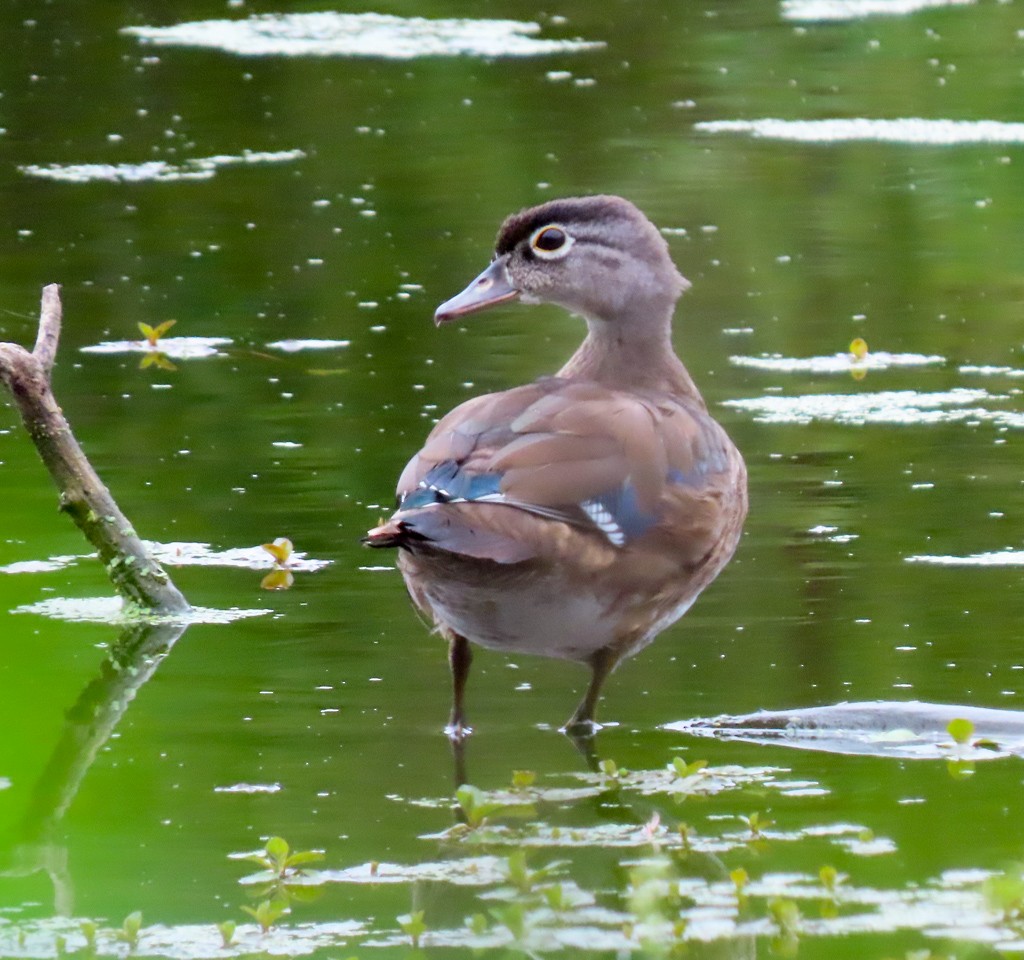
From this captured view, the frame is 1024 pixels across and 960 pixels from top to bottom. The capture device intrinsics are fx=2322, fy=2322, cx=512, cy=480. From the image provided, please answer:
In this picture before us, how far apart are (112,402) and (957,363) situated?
3.19 m

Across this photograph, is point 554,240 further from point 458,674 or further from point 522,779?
point 522,779

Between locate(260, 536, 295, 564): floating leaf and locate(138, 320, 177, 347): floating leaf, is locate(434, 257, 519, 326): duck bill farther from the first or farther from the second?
locate(138, 320, 177, 347): floating leaf

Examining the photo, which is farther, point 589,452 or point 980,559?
point 980,559

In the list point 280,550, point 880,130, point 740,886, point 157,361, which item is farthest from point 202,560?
point 880,130

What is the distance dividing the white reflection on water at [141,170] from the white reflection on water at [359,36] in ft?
11.8

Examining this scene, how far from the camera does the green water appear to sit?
4102 millimetres

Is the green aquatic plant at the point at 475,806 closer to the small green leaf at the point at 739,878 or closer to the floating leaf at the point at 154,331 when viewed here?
the small green leaf at the point at 739,878

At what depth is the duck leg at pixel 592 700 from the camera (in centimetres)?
512

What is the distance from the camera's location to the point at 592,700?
16.9ft

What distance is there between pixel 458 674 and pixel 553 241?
1.25 m

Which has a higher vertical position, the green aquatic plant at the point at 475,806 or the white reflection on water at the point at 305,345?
the green aquatic plant at the point at 475,806

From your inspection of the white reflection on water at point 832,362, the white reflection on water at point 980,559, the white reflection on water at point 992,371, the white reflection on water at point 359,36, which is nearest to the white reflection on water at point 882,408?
the white reflection on water at point 992,371

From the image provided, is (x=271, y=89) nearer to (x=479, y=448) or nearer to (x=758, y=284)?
(x=758, y=284)

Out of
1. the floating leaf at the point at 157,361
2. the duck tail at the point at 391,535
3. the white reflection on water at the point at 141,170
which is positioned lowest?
the white reflection on water at the point at 141,170
